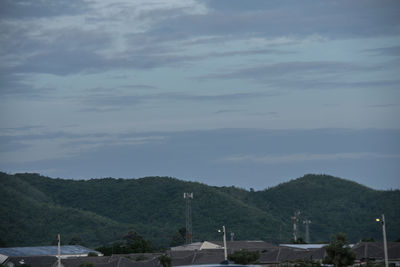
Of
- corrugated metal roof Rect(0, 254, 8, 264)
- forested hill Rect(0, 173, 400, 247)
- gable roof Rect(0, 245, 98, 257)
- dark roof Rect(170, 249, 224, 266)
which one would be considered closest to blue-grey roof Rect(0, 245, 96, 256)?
gable roof Rect(0, 245, 98, 257)

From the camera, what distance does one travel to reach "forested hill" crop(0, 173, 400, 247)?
511 feet

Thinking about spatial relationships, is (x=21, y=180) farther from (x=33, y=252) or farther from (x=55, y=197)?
(x=33, y=252)

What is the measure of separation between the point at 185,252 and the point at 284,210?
344 ft

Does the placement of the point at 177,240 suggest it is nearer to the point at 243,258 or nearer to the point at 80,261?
the point at 80,261

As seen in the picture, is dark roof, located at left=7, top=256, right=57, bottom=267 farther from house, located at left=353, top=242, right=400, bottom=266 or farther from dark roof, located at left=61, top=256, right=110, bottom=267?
house, located at left=353, top=242, right=400, bottom=266

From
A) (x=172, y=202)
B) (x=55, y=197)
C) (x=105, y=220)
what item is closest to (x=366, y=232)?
(x=172, y=202)

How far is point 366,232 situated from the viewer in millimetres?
171625

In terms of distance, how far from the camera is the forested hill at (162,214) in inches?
6132

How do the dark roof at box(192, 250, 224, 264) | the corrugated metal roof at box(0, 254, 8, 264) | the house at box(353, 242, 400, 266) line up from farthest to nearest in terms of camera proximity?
the corrugated metal roof at box(0, 254, 8, 264), the dark roof at box(192, 250, 224, 264), the house at box(353, 242, 400, 266)

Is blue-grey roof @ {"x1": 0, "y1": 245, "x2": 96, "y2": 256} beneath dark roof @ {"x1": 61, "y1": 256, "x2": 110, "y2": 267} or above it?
above

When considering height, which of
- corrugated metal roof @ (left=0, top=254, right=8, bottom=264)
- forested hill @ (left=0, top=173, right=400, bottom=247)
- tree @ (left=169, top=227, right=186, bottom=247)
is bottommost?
corrugated metal roof @ (left=0, top=254, right=8, bottom=264)

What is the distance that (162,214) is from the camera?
173 metres

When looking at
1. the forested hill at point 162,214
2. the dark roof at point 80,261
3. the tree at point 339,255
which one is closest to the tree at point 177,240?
the forested hill at point 162,214

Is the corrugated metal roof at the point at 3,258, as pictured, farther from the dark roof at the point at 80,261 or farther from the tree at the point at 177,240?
the tree at the point at 177,240
